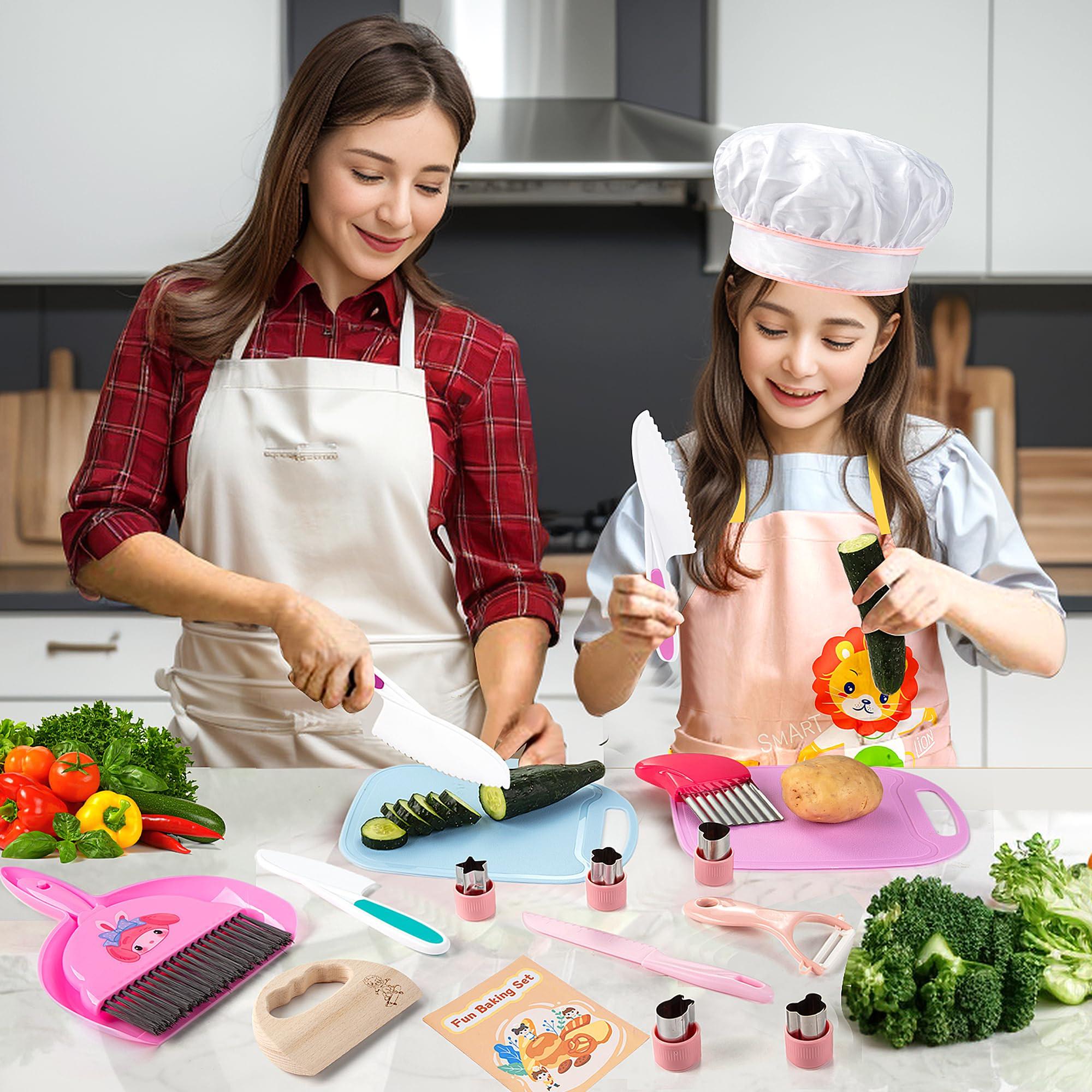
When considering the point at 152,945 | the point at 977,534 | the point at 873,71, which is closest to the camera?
the point at 152,945

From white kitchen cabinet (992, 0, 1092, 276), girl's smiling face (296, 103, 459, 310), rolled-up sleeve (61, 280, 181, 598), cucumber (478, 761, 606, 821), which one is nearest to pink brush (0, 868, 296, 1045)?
cucumber (478, 761, 606, 821)

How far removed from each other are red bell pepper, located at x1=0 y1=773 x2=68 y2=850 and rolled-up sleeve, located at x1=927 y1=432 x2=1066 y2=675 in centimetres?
91

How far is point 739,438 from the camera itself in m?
1.37

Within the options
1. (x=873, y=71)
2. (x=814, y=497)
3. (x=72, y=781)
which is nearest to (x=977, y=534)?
(x=814, y=497)

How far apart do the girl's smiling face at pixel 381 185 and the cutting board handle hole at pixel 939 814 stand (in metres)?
0.81

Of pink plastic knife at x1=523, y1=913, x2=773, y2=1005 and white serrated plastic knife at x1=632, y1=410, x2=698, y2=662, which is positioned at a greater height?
white serrated plastic knife at x1=632, y1=410, x2=698, y2=662

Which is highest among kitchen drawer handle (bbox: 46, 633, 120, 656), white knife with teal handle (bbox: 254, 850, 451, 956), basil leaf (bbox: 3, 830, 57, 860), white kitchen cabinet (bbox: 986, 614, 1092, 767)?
kitchen drawer handle (bbox: 46, 633, 120, 656)

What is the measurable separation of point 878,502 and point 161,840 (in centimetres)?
83

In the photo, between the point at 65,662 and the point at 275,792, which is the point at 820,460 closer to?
the point at 275,792

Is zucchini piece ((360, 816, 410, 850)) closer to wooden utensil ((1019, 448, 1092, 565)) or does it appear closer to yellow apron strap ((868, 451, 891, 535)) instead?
yellow apron strap ((868, 451, 891, 535))

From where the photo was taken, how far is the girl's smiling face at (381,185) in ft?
4.22

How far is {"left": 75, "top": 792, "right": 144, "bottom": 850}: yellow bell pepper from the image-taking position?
102cm

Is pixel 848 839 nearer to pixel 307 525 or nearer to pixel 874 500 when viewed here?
pixel 874 500

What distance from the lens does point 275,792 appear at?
45.7 inches
